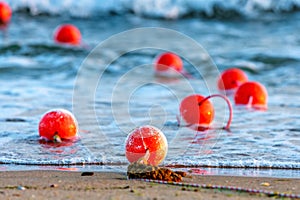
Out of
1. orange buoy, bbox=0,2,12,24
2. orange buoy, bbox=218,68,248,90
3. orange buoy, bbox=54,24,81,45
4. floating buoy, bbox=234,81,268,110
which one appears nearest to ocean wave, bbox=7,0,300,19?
orange buoy, bbox=0,2,12,24

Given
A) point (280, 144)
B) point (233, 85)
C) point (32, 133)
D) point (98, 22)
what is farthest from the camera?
point (98, 22)

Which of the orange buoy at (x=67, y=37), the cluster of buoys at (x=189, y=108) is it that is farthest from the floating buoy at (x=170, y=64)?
the orange buoy at (x=67, y=37)

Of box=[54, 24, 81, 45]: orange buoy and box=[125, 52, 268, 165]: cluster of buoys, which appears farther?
box=[54, 24, 81, 45]: orange buoy

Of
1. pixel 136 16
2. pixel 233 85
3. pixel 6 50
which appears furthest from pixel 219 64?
pixel 136 16

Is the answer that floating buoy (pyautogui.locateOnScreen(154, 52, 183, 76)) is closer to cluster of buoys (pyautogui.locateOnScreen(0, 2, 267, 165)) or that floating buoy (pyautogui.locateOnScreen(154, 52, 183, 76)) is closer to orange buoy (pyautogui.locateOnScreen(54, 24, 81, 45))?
cluster of buoys (pyautogui.locateOnScreen(0, 2, 267, 165))

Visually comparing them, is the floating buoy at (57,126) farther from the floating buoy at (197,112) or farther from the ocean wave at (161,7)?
the ocean wave at (161,7)

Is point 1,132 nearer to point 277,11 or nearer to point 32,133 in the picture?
point 32,133

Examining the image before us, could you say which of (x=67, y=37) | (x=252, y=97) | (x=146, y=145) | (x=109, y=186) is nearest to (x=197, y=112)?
(x=252, y=97)
